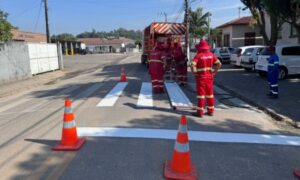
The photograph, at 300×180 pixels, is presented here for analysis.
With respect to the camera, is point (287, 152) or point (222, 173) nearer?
point (222, 173)

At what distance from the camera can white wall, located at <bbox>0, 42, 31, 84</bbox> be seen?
1984 centimetres

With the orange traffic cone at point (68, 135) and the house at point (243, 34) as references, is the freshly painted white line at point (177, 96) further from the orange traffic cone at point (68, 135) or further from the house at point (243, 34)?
the house at point (243, 34)

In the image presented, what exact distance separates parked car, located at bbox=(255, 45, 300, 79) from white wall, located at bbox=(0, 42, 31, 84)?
1356cm

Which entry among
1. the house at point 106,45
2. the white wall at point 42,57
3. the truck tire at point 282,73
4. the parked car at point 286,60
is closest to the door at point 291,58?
the parked car at point 286,60

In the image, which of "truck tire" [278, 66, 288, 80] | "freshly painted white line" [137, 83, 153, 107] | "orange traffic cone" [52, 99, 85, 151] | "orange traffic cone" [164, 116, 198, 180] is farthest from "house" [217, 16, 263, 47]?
"orange traffic cone" [164, 116, 198, 180]

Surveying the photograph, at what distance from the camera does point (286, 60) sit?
17.3 metres

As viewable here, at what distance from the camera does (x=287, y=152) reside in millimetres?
6211

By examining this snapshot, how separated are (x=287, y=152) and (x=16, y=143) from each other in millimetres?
4878

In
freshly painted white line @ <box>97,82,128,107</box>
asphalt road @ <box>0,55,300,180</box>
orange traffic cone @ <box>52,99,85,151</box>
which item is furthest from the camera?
freshly painted white line @ <box>97,82,128,107</box>

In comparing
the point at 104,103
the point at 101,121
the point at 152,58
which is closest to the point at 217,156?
the point at 101,121

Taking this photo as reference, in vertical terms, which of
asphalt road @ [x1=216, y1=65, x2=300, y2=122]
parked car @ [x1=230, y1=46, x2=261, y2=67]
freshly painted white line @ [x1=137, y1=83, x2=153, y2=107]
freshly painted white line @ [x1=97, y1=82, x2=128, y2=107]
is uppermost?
parked car @ [x1=230, y1=46, x2=261, y2=67]

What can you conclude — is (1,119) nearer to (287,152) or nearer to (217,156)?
(217,156)

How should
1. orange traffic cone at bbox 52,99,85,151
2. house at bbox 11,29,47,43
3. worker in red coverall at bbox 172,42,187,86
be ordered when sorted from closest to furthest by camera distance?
orange traffic cone at bbox 52,99,85,151
worker in red coverall at bbox 172,42,187,86
house at bbox 11,29,47,43

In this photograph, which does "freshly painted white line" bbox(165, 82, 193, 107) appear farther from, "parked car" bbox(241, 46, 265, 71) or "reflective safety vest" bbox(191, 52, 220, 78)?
"parked car" bbox(241, 46, 265, 71)
